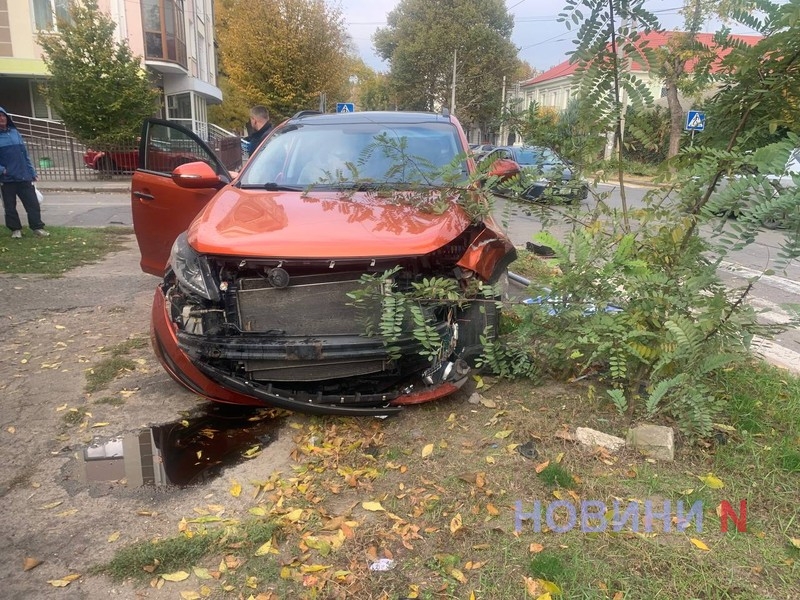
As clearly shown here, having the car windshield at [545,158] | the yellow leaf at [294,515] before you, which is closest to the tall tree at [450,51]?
the car windshield at [545,158]

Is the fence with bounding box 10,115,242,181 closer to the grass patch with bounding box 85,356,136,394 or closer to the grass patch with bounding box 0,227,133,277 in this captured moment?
the grass patch with bounding box 0,227,133,277

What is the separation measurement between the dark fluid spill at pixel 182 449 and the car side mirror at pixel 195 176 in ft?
5.52

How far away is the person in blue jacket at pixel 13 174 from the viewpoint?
850 cm

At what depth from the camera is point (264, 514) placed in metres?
2.76

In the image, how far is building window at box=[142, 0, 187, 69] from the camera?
80.2ft

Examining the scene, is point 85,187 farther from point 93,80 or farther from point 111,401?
point 111,401

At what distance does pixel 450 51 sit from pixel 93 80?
99.0 feet

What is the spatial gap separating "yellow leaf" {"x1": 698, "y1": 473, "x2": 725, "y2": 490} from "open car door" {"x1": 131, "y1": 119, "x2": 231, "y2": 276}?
3700 mm

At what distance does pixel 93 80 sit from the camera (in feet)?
56.7

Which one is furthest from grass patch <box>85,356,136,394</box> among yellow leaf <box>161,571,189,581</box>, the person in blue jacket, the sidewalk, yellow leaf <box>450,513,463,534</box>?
the sidewalk

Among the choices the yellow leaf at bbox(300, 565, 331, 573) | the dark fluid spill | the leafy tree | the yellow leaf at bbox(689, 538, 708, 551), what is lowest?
the dark fluid spill

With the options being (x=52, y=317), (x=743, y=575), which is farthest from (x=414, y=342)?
(x=52, y=317)

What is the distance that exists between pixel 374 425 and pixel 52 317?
12.2 ft

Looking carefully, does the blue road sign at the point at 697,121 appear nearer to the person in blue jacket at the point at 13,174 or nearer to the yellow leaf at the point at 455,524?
the yellow leaf at the point at 455,524
